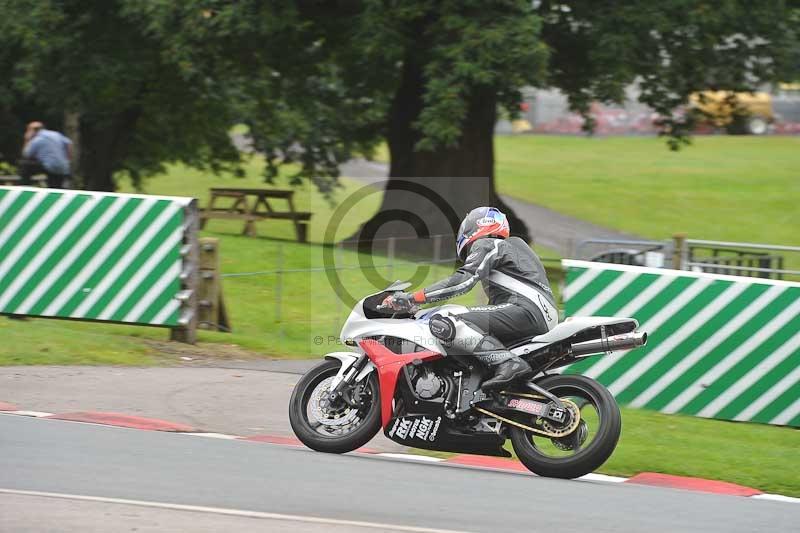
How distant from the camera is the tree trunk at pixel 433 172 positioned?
25.2 metres

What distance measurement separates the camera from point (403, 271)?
17.8m

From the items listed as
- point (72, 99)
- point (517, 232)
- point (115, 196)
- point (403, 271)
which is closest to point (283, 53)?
point (72, 99)

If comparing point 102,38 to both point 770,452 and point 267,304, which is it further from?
point 770,452

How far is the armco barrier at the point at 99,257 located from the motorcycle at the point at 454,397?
4981 mm

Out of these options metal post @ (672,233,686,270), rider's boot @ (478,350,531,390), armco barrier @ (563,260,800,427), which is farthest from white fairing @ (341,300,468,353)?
metal post @ (672,233,686,270)

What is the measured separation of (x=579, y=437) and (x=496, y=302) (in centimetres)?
113

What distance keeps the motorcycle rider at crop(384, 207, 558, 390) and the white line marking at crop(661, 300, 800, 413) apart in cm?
308

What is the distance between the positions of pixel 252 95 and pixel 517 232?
329 inches

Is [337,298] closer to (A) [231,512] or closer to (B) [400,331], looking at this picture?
(B) [400,331]

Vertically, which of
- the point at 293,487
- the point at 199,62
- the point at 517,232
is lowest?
the point at 517,232

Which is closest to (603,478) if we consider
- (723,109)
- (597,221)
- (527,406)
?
(527,406)

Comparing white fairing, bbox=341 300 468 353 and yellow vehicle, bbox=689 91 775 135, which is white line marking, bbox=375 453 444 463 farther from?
yellow vehicle, bbox=689 91 775 135

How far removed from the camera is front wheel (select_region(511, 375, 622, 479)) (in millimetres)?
8156

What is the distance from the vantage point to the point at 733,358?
1138 centimetres
